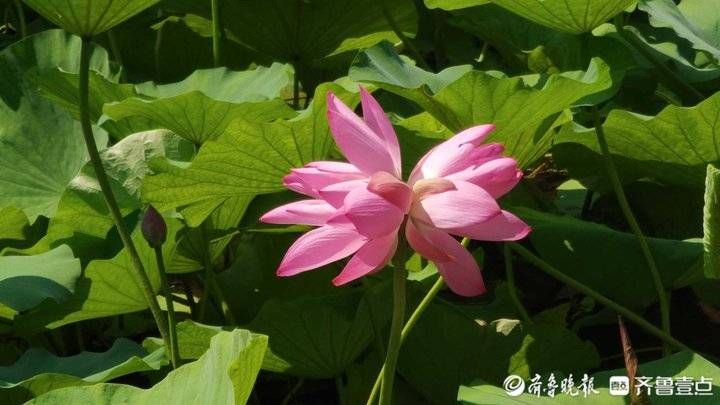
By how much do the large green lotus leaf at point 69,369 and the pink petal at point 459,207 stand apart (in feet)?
1.61

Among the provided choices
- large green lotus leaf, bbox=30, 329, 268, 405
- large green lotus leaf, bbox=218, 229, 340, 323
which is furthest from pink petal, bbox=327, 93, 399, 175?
large green lotus leaf, bbox=218, 229, 340, 323

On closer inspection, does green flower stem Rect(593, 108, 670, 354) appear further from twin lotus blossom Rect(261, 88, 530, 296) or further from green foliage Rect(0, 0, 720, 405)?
twin lotus blossom Rect(261, 88, 530, 296)

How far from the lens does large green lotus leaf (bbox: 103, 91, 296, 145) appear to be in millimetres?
1438

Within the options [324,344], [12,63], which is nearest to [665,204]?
[324,344]

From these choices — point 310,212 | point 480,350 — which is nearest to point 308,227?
point 480,350

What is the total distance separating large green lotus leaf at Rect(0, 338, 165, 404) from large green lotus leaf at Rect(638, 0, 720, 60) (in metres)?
0.76

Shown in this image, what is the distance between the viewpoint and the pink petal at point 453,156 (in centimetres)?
90

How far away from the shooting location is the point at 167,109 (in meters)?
1.46

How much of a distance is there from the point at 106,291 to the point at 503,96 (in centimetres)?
49

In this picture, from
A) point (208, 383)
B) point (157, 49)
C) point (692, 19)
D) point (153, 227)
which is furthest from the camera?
point (157, 49)

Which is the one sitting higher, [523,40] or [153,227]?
[153,227]

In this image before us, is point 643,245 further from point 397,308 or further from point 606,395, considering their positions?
point 397,308

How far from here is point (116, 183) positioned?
63.1 inches

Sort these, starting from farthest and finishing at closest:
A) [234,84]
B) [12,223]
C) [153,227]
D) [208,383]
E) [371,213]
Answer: [234,84] → [12,223] → [153,227] → [208,383] → [371,213]
